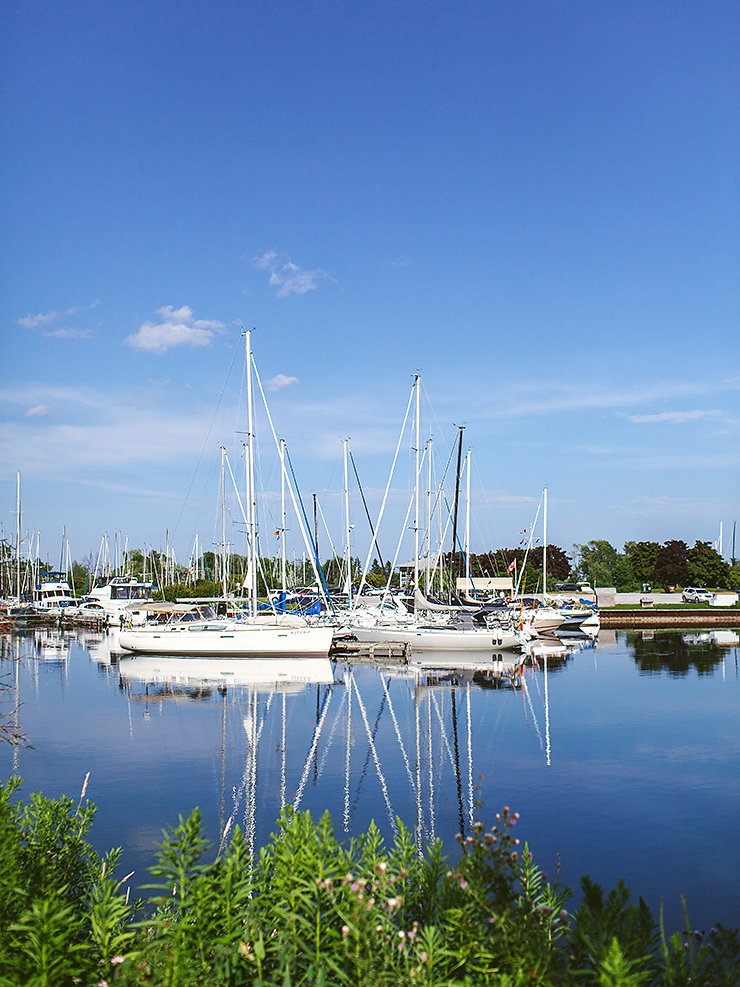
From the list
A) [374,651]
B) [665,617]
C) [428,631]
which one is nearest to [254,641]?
[374,651]

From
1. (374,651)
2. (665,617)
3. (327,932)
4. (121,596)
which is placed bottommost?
(665,617)

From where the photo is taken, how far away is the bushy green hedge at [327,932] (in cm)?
546

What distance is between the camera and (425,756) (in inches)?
844

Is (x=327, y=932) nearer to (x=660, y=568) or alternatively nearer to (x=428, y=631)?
(x=428, y=631)

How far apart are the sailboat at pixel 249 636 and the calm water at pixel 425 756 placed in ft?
4.33

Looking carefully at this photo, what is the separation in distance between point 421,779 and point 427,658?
26.1 meters

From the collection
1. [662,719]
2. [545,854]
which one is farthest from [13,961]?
[662,719]

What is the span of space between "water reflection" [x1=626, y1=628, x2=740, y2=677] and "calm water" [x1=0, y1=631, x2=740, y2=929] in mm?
1636

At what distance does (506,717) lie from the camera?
91.0 feet

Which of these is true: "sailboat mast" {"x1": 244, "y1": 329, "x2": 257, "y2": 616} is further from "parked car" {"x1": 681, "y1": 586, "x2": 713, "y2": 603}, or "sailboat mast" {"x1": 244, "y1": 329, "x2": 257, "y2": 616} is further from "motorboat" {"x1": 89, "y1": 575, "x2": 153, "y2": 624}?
"parked car" {"x1": 681, "y1": 586, "x2": 713, "y2": 603}

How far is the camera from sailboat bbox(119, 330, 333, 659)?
40.9 m

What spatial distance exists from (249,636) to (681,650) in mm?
27183

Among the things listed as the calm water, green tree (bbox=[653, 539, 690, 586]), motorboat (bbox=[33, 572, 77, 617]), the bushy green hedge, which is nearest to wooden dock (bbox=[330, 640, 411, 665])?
the calm water

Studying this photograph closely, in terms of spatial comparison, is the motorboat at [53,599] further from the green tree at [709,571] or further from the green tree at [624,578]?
the green tree at [709,571]
